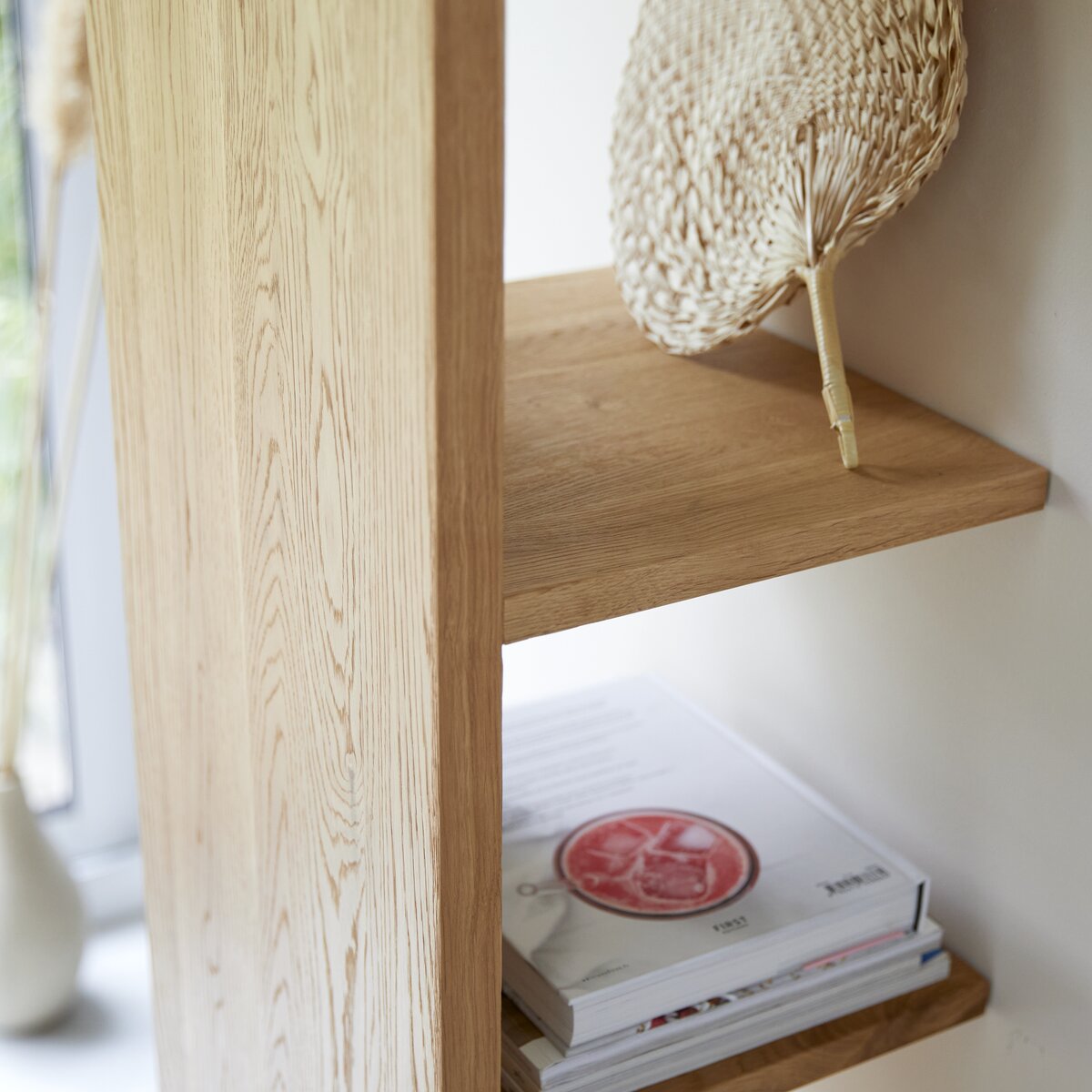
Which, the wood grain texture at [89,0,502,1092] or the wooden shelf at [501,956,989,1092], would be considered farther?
the wooden shelf at [501,956,989,1092]

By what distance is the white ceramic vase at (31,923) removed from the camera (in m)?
1.27

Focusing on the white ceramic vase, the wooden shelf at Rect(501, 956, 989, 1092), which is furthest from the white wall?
the white ceramic vase

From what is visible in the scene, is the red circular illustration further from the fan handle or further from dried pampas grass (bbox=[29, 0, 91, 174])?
dried pampas grass (bbox=[29, 0, 91, 174])

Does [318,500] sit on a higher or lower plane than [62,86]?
lower

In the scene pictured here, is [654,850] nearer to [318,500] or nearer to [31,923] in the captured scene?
[318,500]

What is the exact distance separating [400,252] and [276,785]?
31cm

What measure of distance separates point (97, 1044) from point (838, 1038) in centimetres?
90

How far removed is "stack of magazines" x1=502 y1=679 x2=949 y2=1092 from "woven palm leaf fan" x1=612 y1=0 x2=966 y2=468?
0.26 m

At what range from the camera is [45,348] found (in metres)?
1.27

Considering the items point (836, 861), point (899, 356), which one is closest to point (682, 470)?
point (899, 356)

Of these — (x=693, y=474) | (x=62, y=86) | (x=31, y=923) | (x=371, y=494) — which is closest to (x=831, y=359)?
(x=693, y=474)

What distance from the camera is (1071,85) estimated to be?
0.64 meters

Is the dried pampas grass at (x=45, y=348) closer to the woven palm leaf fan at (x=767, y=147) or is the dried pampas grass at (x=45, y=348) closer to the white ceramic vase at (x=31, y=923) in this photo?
the white ceramic vase at (x=31, y=923)

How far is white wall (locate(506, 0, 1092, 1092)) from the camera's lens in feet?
2.21
